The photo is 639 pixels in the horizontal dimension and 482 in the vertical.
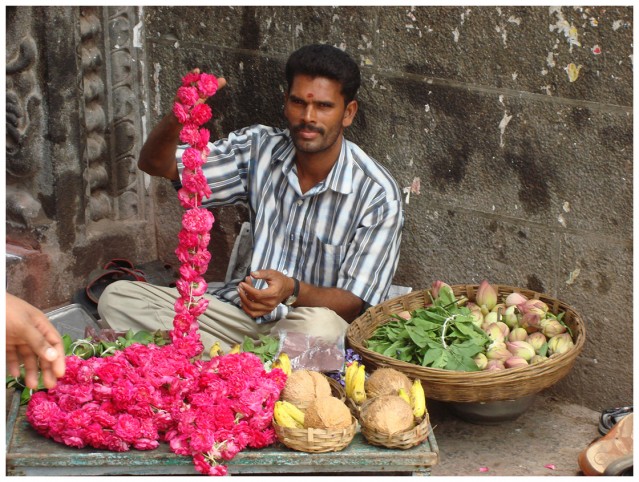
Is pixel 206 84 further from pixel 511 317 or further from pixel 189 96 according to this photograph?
pixel 511 317

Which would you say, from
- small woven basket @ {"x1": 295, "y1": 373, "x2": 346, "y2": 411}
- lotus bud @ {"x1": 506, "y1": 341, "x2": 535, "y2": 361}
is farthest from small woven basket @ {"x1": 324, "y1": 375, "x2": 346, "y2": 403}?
lotus bud @ {"x1": 506, "y1": 341, "x2": 535, "y2": 361}

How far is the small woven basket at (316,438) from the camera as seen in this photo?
121 inches

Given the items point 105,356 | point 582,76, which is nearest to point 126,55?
point 105,356

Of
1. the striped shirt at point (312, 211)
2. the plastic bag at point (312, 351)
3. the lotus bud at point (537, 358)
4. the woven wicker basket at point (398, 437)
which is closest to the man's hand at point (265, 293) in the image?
the plastic bag at point (312, 351)

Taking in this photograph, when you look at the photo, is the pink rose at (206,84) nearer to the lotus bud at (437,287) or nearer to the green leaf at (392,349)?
the green leaf at (392,349)

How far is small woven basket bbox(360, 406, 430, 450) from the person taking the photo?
3.10m

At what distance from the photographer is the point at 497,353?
12.4 feet

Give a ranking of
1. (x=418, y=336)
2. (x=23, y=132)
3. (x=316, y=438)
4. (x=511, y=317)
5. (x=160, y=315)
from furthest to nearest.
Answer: (x=23, y=132) < (x=160, y=315) < (x=511, y=317) < (x=418, y=336) < (x=316, y=438)

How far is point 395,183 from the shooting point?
13.8 ft

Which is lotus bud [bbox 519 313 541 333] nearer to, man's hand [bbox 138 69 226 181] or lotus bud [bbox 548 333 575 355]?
lotus bud [bbox 548 333 575 355]

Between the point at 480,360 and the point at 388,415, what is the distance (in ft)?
2.41

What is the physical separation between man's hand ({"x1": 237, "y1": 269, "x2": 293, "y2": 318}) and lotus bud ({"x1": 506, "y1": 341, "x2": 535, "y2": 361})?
92 centimetres

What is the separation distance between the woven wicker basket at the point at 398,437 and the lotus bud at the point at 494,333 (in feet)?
2.69

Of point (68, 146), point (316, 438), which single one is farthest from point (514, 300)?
point (68, 146)
